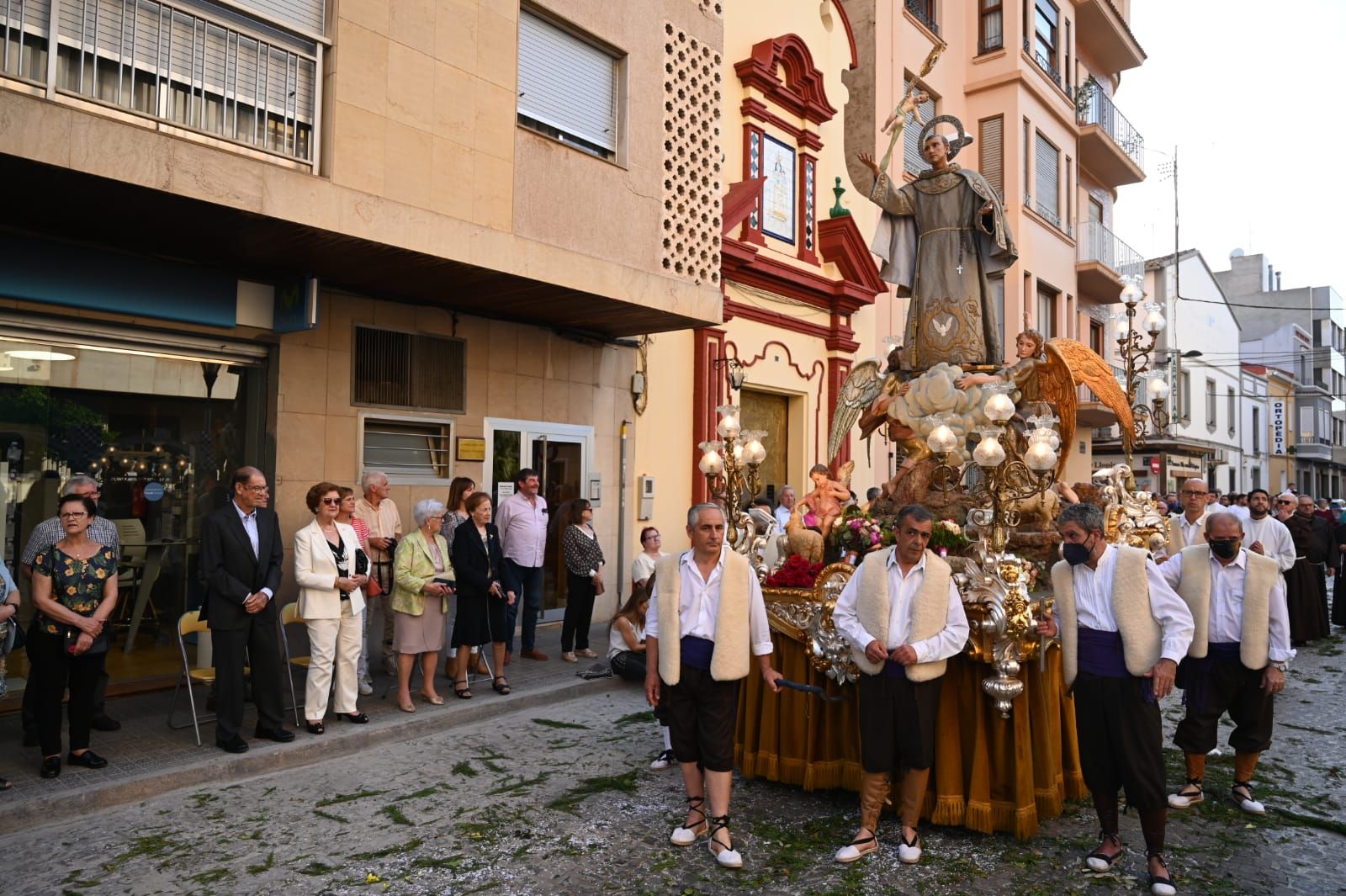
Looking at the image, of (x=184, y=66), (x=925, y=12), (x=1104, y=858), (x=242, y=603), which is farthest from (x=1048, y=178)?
(x=242, y=603)

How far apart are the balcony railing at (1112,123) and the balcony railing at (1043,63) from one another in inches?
65.8

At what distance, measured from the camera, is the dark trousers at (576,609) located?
9.48m

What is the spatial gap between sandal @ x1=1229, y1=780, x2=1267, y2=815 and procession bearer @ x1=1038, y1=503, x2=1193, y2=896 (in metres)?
1.23

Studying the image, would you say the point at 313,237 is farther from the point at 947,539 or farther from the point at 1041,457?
the point at 1041,457

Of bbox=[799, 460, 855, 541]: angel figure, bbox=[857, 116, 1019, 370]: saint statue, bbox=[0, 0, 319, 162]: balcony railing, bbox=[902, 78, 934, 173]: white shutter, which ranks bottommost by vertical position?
bbox=[799, 460, 855, 541]: angel figure

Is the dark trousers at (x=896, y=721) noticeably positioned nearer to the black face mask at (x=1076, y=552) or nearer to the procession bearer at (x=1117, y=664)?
the procession bearer at (x=1117, y=664)

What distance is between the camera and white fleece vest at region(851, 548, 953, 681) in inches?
188

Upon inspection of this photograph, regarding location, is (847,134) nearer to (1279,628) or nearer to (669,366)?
(669,366)

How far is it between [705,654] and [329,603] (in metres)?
3.24

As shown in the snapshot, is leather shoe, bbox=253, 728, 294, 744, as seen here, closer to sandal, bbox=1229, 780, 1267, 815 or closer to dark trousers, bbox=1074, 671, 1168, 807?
dark trousers, bbox=1074, 671, 1168, 807

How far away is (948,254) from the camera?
803 centimetres

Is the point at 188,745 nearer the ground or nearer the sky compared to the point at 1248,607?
nearer the ground

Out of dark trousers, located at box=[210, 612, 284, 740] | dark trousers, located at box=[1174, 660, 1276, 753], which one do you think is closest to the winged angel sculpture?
dark trousers, located at box=[1174, 660, 1276, 753]

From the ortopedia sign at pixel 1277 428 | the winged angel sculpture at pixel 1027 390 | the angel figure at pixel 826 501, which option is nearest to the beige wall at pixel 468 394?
the winged angel sculpture at pixel 1027 390
